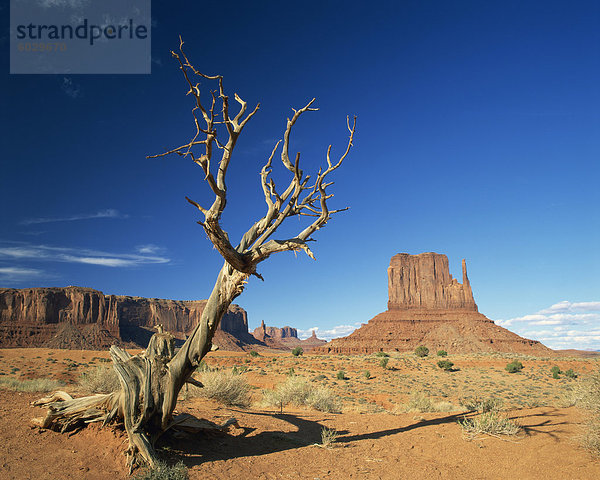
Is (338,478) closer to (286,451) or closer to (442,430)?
(286,451)

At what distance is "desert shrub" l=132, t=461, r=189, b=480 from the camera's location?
16.8 feet

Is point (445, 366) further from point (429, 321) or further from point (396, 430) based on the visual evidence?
point (429, 321)

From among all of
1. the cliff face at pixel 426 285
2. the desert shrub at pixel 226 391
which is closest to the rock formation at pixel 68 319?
the cliff face at pixel 426 285

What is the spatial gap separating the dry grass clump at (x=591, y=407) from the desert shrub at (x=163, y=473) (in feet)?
22.9

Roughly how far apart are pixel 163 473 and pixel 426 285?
116209 mm

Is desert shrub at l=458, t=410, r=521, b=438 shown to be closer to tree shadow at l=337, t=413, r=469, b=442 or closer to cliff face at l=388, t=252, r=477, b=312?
tree shadow at l=337, t=413, r=469, b=442

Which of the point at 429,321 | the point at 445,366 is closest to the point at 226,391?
the point at 445,366

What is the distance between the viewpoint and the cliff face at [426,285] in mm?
108000

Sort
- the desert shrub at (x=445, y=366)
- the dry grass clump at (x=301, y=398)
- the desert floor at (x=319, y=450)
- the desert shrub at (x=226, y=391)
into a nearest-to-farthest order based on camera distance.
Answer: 1. the desert floor at (x=319, y=450)
2. the desert shrub at (x=226, y=391)
3. the dry grass clump at (x=301, y=398)
4. the desert shrub at (x=445, y=366)

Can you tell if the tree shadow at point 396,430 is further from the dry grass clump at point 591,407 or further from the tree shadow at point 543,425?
the dry grass clump at point 591,407

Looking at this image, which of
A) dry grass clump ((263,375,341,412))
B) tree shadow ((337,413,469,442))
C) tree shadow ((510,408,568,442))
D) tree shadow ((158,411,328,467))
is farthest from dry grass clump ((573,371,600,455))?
dry grass clump ((263,375,341,412))

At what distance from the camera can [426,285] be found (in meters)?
114

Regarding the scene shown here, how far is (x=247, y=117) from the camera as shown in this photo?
22.1 feet

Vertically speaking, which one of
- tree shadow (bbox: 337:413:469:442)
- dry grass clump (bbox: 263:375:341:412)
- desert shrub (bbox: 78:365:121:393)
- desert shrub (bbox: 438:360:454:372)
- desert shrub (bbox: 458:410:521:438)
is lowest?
desert shrub (bbox: 438:360:454:372)
